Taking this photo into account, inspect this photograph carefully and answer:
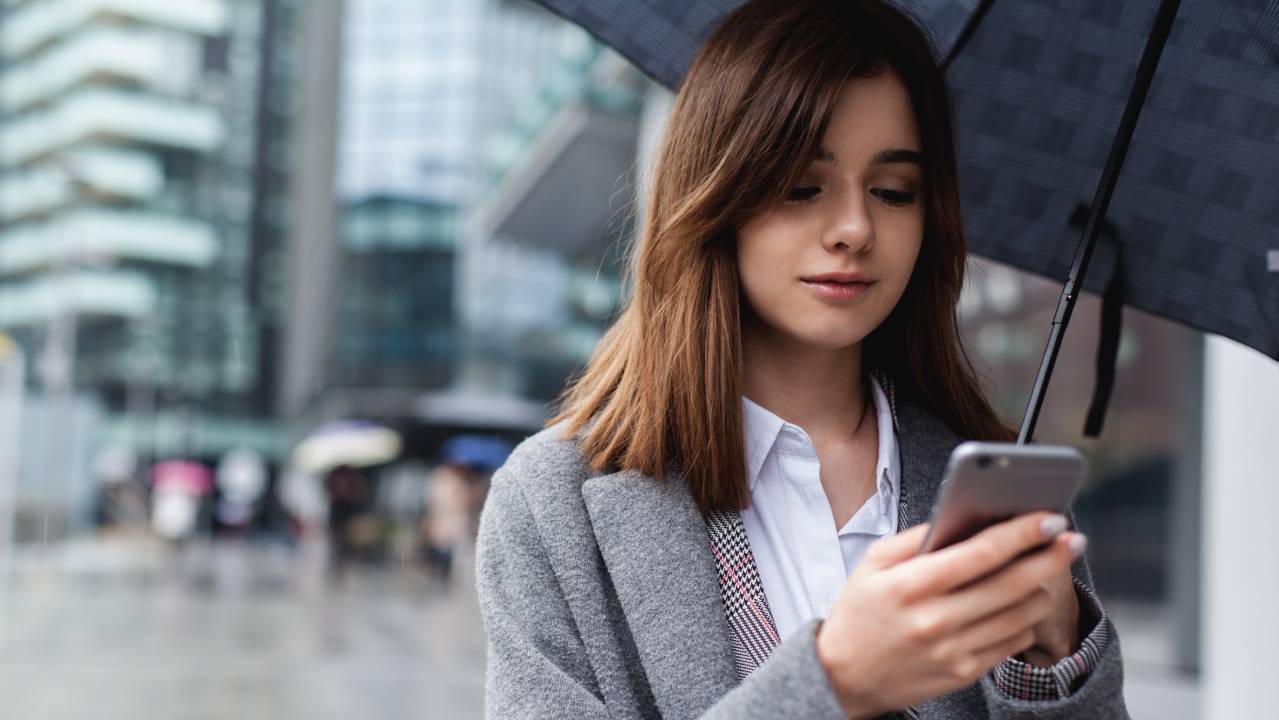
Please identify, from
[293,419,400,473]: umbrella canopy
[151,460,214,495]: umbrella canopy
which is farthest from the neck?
[151,460,214,495]: umbrella canopy

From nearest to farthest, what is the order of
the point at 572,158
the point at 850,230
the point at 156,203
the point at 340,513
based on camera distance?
the point at 850,230, the point at 572,158, the point at 340,513, the point at 156,203

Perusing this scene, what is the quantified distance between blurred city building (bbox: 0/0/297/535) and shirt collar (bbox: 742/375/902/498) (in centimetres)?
7471

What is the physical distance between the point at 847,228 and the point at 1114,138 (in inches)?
27.9

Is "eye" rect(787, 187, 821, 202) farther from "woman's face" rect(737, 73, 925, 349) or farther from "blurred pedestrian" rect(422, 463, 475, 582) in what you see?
"blurred pedestrian" rect(422, 463, 475, 582)

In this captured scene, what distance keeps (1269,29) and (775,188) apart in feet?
3.18

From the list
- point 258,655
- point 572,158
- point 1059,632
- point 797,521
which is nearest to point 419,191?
point 572,158

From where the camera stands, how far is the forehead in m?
1.45

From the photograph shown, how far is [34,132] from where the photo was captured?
78.1m

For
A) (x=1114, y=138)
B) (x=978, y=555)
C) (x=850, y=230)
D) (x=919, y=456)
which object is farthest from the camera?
(x=1114, y=138)

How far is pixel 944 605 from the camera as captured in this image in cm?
102

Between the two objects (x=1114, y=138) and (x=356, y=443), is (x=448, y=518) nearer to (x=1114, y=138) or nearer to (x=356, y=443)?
(x=356, y=443)

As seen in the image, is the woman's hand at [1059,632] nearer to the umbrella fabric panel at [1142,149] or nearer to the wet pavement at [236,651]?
the umbrella fabric panel at [1142,149]

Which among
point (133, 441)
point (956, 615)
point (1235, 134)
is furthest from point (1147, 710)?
point (133, 441)

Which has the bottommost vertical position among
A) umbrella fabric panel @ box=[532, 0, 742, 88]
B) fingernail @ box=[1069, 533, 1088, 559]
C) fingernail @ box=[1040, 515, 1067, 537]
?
fingernail @ box=[1069, 533, 1088, 559]
